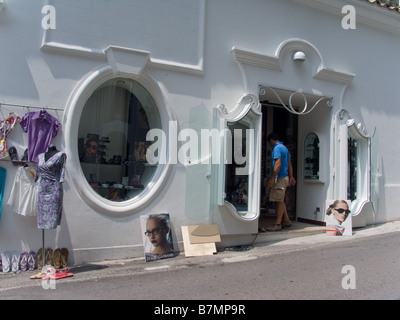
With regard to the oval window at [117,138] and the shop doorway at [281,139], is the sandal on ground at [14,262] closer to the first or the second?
the oval window at [117,138]

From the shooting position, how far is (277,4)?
7.25m

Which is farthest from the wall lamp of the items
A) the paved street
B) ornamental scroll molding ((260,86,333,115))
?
the paved street

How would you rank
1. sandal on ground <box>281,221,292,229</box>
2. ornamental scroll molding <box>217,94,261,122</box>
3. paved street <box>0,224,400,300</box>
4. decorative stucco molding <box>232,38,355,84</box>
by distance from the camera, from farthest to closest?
1. sandal on ground <box>281,221,292,229</box>
2. decorative stucco molding <box>232,38,355,84</box>
3. ornamental scroll molding <box>217,94,261,122</box>
4. paved street <box>0,224,400,300</box>

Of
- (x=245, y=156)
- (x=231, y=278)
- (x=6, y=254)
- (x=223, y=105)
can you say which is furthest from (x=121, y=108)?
(x=231, y=278)

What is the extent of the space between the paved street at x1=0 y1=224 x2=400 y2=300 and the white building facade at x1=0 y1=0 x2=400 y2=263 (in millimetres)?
612

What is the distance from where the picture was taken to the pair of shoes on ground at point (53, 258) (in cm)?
511

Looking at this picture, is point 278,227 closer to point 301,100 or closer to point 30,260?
point 301,100

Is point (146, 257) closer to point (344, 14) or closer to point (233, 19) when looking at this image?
point (233, 19)

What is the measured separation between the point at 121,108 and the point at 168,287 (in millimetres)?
3110

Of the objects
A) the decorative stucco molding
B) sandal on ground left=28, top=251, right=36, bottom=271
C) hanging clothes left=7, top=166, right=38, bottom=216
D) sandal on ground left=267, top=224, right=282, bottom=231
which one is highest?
the decorative stucco molding

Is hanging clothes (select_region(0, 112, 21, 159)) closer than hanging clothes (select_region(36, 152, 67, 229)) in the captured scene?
No

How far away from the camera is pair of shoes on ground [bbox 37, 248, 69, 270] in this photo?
511 centimetres

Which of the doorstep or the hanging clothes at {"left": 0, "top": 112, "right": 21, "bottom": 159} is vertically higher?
the hanging clothes at {"left": 0, "top": 112, "right": 21, "bottom": 159}

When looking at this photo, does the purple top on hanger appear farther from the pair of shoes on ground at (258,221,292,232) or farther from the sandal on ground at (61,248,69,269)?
the pair of shoes on ground at (258,221,292,232)
